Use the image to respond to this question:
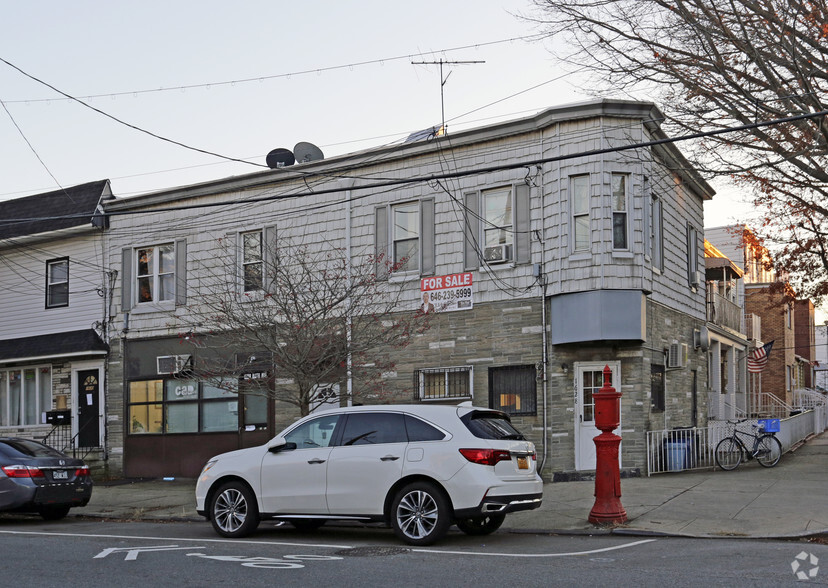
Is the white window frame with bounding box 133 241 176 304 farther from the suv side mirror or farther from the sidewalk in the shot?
the suv side mirror

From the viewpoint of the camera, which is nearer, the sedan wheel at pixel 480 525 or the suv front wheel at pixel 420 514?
the suv front wheel at pixel 420 514

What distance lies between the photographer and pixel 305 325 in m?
16.1

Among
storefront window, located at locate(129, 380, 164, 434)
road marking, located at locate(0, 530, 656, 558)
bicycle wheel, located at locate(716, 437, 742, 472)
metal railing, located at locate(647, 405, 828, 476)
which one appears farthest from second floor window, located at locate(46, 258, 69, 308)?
bicycle wheel, located at locate(716, 437, 742, 472)

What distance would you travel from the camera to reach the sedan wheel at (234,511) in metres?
11.9

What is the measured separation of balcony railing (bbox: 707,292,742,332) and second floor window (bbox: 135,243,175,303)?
46.4ft

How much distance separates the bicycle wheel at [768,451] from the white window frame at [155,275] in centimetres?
1396

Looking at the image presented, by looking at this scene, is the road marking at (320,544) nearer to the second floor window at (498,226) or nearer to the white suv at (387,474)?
the white suv at (387,474)

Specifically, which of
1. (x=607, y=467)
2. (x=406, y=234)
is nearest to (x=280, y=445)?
(x=607, y=467)

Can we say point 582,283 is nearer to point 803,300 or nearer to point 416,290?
point 416,290

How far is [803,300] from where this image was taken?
26281 mm

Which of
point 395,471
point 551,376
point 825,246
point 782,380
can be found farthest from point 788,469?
point 782,380

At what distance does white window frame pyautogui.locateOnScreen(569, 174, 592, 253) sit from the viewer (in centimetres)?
1797

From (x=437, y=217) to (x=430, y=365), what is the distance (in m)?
3.13

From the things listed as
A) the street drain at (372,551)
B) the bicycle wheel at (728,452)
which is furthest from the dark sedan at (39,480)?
the bicycle wheel at (728,452)
